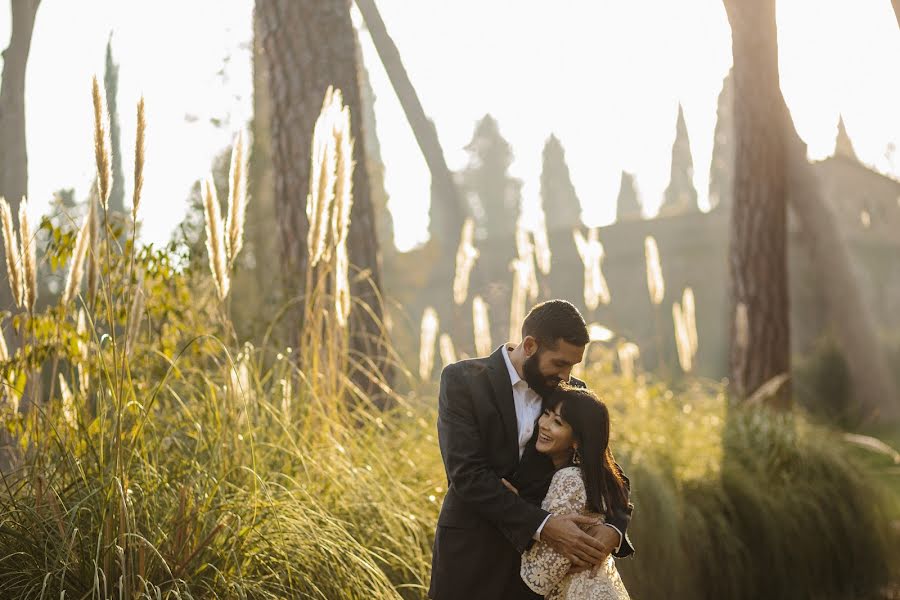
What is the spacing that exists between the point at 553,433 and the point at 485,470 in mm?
187

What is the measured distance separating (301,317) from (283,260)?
0.45m

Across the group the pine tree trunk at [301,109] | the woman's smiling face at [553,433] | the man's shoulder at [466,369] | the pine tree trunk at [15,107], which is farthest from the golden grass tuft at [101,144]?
the pine tree trunk at [15,107]

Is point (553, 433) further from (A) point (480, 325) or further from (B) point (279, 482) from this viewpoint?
(A) point (480, 325)

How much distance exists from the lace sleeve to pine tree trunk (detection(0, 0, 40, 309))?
4411 millimetres

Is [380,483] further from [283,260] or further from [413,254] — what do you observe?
[413,254]

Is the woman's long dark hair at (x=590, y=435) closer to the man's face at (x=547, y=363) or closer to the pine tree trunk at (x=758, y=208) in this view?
the man's face at (x=547, y=363)

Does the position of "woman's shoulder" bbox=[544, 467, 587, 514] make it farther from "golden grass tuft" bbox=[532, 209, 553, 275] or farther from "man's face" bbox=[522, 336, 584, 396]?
"golden grass tuft" bbox=[532, 209, 553, 275]

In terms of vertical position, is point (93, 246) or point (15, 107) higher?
point (15, 107)

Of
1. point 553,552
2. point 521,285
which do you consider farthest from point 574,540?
point 521,285

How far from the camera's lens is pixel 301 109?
541 centimetres

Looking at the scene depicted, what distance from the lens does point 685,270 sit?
20.9 m

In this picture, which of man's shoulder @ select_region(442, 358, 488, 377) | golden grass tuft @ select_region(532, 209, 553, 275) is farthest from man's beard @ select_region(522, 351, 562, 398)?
golden grass tuft @ select_region(532, 209, 553, 275)

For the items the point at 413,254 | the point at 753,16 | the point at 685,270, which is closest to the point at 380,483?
the point at 753,16

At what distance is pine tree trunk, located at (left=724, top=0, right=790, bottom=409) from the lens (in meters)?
7.50
